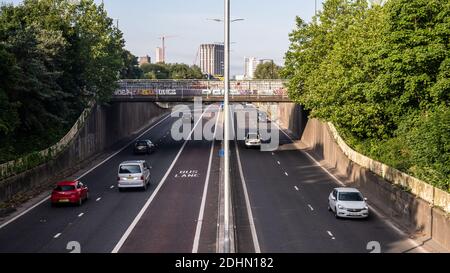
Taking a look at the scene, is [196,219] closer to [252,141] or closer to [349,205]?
[349,205]

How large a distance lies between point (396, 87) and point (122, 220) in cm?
2019

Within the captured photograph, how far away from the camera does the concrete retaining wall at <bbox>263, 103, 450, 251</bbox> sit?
29.3 meters

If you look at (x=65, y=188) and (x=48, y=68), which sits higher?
(x=48, y=68)

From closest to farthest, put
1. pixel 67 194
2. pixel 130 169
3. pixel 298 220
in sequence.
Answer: pixel 298 220 → pixel 67 194 → pixel 130 169

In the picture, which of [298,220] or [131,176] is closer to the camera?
[298,220]

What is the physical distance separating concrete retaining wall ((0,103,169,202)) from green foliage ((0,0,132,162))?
173cm

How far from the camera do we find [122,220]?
109 feet

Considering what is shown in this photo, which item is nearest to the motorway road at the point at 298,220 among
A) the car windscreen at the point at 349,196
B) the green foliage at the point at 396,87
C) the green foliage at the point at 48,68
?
the car windscreen at the point at 349,196

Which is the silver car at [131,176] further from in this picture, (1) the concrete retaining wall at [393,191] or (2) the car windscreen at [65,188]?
(1) the concrete retaining wall at [393,191]

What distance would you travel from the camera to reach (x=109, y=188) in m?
45.0

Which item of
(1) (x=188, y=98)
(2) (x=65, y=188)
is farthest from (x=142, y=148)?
(2) (x=65, y=188)

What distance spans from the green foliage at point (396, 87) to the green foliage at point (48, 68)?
22.1 metres

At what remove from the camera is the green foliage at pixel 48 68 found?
48031mm

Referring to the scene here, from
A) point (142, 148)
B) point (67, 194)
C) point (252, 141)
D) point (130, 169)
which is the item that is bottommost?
point (142, 148)
